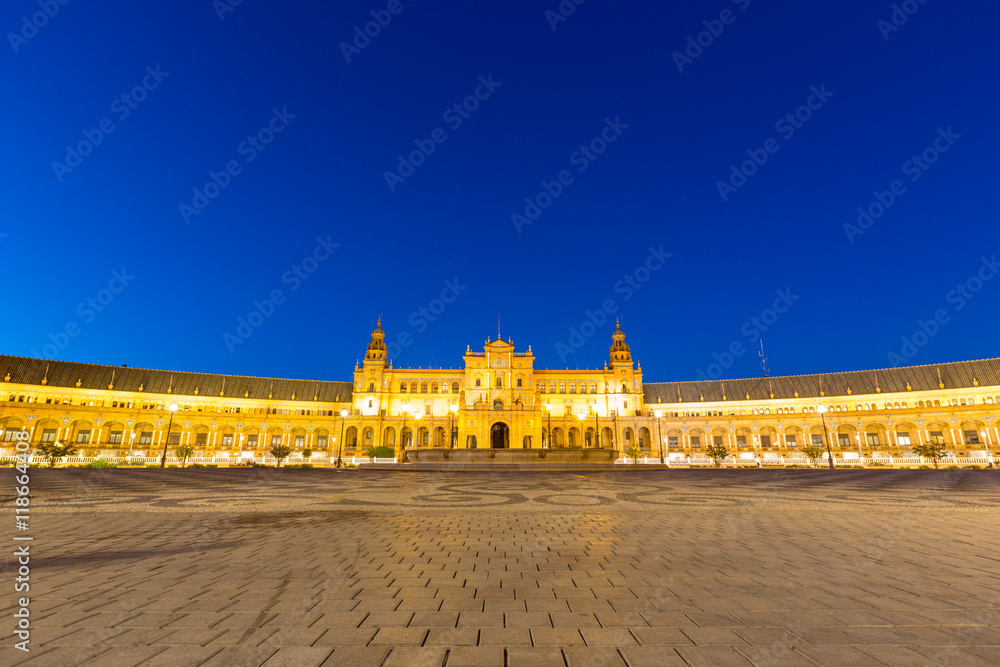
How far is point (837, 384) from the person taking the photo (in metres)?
73.2

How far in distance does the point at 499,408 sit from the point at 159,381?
5561 cm

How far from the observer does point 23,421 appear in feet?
198

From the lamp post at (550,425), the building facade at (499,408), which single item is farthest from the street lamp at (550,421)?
the building facade at (499,408)

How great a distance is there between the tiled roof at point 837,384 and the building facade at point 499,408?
22cm

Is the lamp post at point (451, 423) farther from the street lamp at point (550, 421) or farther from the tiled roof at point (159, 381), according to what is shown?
the tiled roof at point (159, 381)

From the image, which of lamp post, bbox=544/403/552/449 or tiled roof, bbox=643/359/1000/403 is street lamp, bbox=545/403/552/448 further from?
tiled roof, bbox=643/359/1000/403

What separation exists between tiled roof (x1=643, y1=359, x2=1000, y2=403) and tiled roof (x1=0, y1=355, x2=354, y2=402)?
6186cm

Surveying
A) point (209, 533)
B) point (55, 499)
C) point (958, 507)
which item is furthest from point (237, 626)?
point (958, 507)

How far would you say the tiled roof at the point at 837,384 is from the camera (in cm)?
6475

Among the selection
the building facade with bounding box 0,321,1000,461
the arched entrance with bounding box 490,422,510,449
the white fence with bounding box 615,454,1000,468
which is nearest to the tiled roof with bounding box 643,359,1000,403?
the building facade with bounding box 0,321,1000,461

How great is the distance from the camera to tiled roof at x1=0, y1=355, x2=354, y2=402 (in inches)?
2537

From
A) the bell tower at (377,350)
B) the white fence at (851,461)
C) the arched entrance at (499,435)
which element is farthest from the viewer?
the bell tower at (377,350)

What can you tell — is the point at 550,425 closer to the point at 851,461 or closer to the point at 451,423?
the point at 451,423

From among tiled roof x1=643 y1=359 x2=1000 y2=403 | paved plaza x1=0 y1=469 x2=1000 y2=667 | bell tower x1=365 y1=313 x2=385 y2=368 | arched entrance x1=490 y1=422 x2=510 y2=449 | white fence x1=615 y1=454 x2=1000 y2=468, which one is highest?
bell tower x1=365 y1=313 x2=385 y2=368
